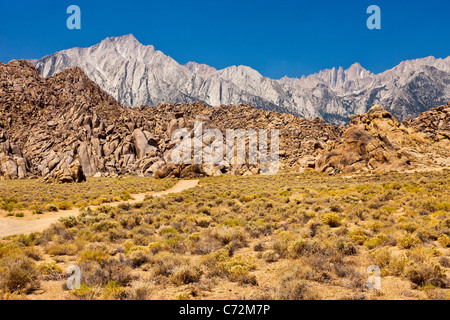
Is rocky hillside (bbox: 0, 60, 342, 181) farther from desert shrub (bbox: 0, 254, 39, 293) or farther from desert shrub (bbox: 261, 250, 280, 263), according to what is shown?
desert shrub (bbox: 0, 254, 39, 293)

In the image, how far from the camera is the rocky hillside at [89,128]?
9025 centimetres

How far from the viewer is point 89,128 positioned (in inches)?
4215

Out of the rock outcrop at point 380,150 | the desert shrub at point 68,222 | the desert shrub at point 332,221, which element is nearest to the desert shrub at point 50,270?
the desert shrub at point 68,222

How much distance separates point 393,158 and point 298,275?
45.7 m

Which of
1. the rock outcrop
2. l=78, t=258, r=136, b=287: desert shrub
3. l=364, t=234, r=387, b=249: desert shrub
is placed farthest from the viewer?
the rock outcrop

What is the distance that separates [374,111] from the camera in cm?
5634

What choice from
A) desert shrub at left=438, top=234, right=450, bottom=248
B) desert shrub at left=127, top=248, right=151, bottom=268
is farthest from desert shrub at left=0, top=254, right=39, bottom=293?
desert shrub at left=438, top=234, right=450, bottom=248

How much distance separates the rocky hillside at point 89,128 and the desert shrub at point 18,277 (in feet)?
202

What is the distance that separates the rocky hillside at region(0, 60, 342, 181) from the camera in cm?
9025

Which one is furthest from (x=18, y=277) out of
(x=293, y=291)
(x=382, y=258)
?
(x=382, y=258)

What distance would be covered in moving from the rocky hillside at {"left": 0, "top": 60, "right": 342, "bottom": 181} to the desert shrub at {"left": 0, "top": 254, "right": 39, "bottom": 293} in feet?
202

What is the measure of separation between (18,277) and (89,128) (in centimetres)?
11245
